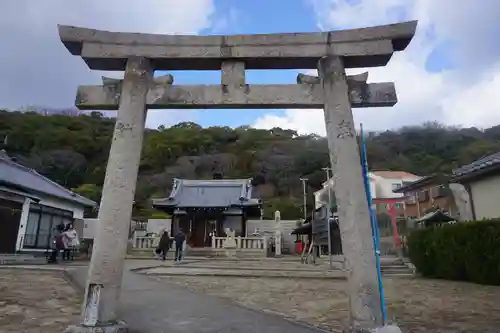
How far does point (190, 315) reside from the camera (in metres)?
6.21

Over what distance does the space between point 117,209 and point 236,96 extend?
7.75ft

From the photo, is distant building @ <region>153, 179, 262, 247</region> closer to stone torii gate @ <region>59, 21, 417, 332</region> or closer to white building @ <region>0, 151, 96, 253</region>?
white building @ <region>0, 151, 96, 253</region>

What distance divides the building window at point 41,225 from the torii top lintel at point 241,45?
18.3 metres

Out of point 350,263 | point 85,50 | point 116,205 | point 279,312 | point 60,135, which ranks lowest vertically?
point 279,312

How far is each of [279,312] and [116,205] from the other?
11.2ft

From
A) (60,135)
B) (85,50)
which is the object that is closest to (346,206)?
(85,50)

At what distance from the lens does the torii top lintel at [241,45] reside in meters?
5.75

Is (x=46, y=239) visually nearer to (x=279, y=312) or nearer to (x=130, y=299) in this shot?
(x=130, y=299)

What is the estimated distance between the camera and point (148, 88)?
5.80m

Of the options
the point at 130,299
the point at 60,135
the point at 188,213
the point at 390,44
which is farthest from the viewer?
the point at 60,135

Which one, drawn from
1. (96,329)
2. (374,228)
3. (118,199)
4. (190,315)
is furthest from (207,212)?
(374,228)

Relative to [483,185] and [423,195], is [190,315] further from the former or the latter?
[423,195]

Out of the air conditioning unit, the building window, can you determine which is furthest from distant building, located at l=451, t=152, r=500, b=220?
the building window

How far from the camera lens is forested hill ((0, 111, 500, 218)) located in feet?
176
